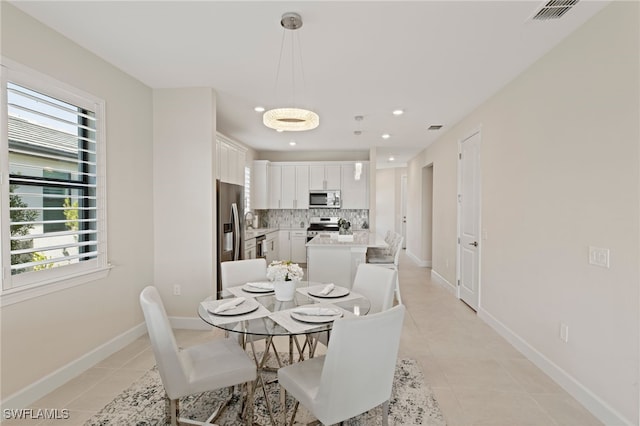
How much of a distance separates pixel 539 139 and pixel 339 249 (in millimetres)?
2578

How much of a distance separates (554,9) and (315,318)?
254cm

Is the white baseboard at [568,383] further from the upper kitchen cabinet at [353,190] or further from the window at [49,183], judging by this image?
the upper kitchen cabinet at [353,190]

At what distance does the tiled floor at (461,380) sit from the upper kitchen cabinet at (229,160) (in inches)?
85.4

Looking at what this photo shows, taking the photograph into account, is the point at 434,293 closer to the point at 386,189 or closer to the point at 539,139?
the point at 539,139

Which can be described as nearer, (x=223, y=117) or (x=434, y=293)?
(x=223, y=117)

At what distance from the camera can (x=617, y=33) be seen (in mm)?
2078

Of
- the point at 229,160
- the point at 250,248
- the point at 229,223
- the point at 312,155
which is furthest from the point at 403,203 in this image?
the point at 229,223

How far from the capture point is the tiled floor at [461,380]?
2184 millimetres

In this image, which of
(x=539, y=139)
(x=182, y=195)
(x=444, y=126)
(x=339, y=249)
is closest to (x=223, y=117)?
(x=182, y=195)

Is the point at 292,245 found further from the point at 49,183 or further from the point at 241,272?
the point at 49,183

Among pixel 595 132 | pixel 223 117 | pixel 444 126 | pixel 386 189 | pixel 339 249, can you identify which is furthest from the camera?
pixel 386 189

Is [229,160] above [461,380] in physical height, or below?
above

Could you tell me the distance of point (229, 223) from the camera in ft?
13.8

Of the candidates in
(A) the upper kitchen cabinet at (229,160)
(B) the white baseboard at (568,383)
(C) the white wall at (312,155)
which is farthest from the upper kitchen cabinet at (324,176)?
(B) the white baseboard at (568,383)
